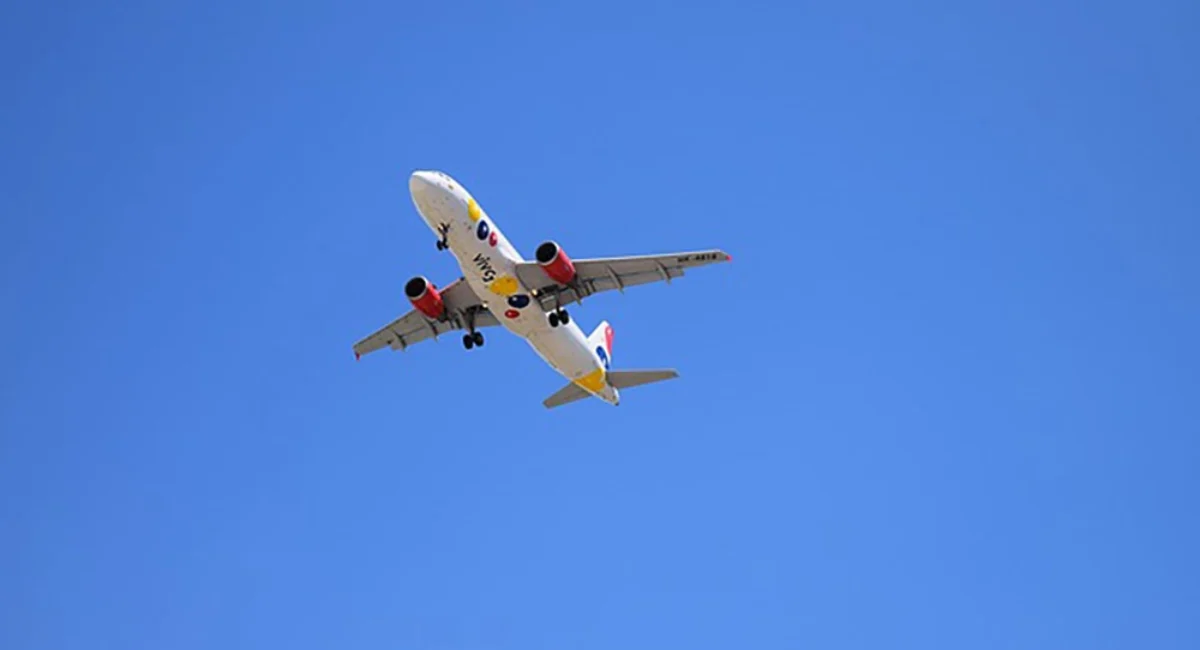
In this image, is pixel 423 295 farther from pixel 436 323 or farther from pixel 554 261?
pixel 554 261

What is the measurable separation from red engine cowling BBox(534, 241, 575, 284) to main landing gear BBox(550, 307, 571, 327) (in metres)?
1.42

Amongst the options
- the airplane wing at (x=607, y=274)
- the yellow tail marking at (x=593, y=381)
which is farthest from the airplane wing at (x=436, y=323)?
the yellow tail marking at (x=593, y=381)

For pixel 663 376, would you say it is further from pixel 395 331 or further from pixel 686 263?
pixel 395 331

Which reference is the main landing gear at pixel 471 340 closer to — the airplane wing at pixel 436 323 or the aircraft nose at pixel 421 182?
the airplane wing at pixel 436 323

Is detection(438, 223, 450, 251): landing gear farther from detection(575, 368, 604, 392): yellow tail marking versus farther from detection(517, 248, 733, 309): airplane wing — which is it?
detection(575, 368, 604, 392): yellow tail marking

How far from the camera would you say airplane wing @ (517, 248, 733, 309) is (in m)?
55.5

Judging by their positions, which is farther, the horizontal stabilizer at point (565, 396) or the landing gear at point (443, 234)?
the horizontal stabilizer at point (565, 396)

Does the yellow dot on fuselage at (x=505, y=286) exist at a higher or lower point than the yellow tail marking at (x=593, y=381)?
lower

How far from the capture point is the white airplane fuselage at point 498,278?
2078 inches

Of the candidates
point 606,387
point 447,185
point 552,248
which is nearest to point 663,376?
point 606,387

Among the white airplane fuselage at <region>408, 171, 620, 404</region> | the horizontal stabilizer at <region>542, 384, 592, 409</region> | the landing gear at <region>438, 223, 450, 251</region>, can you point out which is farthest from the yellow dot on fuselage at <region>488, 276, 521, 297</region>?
the horizontal stabilizer at <region>542, 384, 592, 409</region>

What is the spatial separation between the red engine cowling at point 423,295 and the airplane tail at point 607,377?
19.1 ft

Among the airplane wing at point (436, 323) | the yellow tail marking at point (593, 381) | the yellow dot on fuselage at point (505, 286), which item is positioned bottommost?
the yellow dot on fuselage at point (505, 286)

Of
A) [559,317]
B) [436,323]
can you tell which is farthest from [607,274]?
[436,323]
